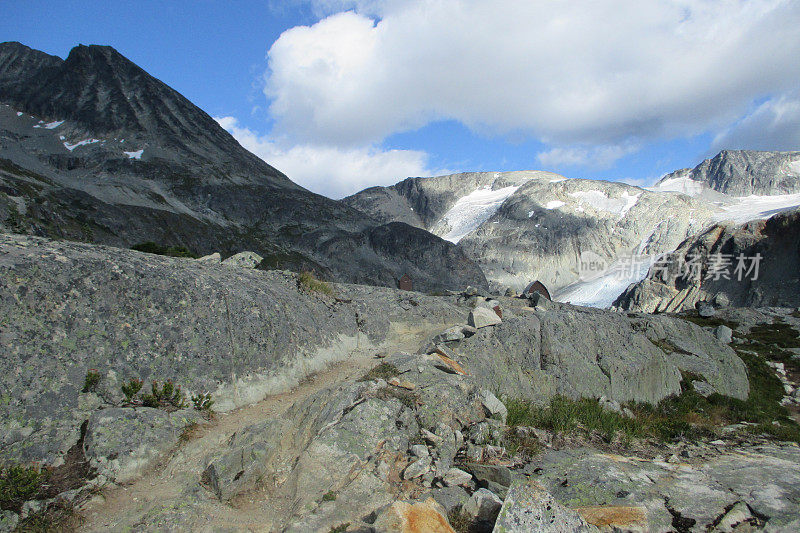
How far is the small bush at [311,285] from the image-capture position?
47.1 ft

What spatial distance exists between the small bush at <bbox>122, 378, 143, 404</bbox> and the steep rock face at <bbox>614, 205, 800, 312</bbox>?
374 ft

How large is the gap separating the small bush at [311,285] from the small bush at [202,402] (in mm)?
5925

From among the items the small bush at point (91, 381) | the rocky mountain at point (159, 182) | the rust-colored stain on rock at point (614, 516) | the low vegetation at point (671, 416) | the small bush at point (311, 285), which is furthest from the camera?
the rocky mountain at point (159, 182)

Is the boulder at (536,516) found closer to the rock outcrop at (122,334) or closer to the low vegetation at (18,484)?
the low vegetation at (18,484)

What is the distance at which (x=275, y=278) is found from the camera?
555 inches

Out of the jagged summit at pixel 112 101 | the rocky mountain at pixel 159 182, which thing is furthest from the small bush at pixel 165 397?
the jagged summit at pixel 112 101

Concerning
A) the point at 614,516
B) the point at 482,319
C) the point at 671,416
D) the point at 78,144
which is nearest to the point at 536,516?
the point at 614,516

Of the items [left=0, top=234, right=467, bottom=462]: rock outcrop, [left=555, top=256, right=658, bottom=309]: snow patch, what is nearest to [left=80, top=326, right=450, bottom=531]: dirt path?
[left=0, top=234, right=467, bottom=462]: rock outcrop

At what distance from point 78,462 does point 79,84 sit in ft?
577

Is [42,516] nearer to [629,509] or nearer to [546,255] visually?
[629,509]

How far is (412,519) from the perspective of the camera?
4918mm

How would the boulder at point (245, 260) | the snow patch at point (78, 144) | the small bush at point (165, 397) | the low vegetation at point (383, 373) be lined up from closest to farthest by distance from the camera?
the small bush at point (165, 397) → the low vegetation at point (383, 373) → the boulder at point (245, 260) → the snow patch at point (78, 144)

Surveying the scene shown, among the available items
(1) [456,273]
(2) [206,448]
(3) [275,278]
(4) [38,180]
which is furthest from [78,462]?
(1) [456,273]

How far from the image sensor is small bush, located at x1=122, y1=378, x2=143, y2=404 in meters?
7.72
